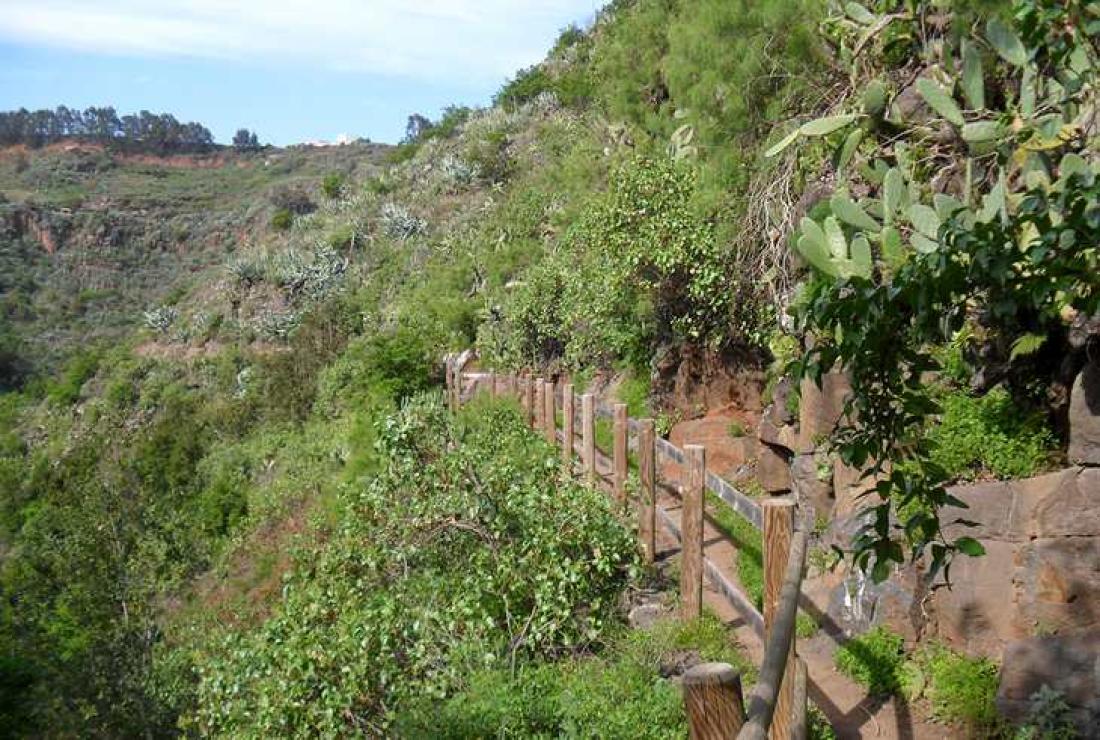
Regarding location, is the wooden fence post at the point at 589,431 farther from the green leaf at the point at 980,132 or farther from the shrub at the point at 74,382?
the shrub at the point at 74,382

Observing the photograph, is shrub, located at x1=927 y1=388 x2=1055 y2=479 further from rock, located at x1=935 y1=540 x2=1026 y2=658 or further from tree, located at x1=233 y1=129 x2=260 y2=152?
tree, located at x1=233 y1=129 x2=260 y2=152

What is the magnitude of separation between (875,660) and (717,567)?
1.83 m

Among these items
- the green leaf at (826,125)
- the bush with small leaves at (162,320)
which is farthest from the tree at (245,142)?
the green leaf at (826,125)

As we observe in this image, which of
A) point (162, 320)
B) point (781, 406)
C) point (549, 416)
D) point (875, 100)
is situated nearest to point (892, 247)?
point (875, 100)

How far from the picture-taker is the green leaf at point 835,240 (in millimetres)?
2980

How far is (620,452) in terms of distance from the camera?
332 inches

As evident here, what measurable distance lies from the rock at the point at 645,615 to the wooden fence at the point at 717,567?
0.35m

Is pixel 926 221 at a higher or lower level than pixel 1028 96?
lower

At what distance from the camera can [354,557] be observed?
750 cm

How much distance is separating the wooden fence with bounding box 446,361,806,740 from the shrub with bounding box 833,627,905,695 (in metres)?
0.61

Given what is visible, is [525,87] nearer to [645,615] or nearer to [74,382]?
[74,382]

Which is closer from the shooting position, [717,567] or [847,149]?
[847,149]

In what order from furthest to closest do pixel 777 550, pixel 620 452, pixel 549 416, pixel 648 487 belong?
1. pixel 549 416
2. pixel 620 452
3. pixel 648 487
4. pixel 777 550

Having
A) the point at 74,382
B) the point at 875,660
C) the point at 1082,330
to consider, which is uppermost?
the point at 1082,330
